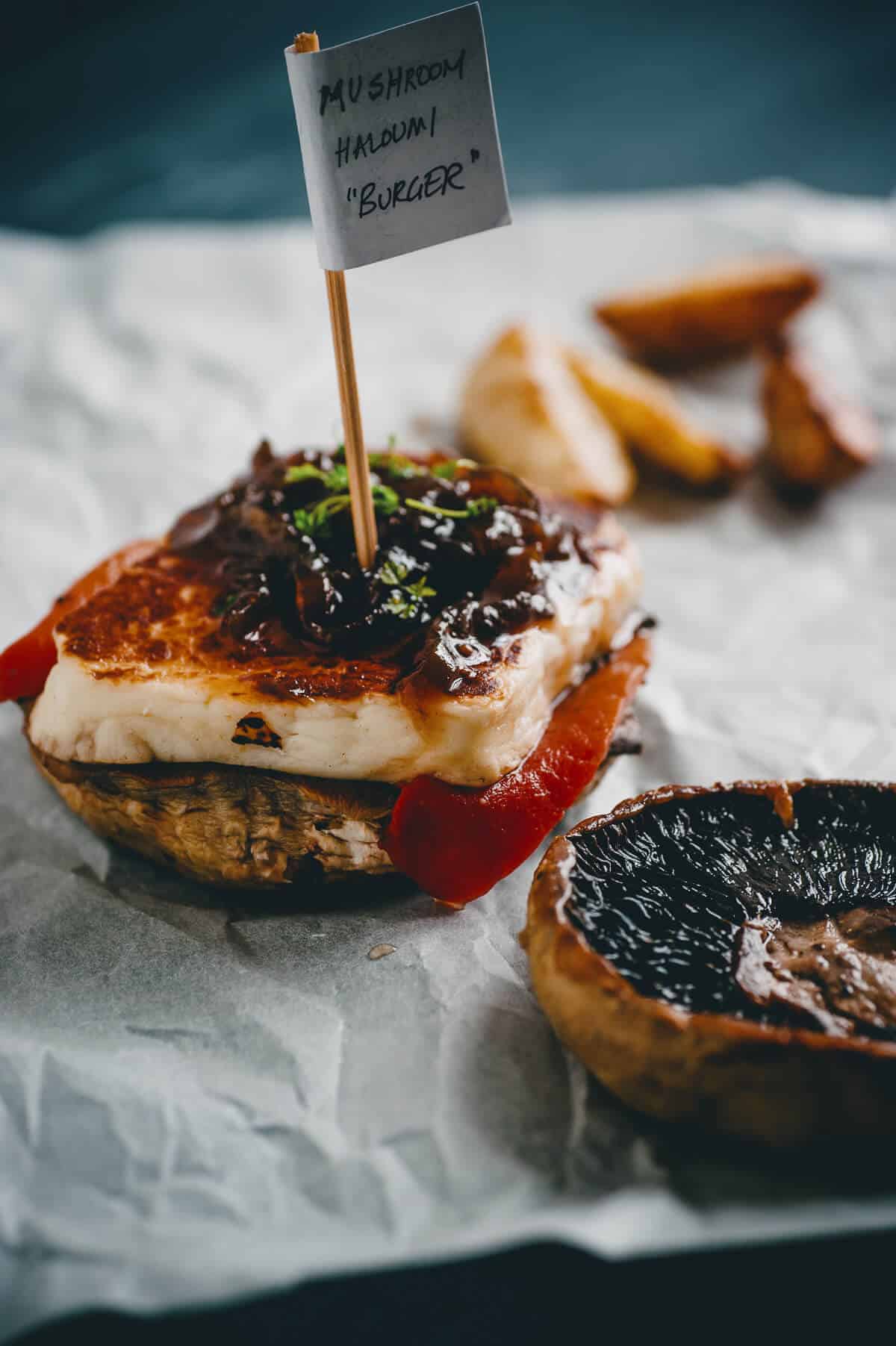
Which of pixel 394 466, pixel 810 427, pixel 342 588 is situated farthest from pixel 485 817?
pixel 810 427

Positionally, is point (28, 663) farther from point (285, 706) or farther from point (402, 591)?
point (402, 591)

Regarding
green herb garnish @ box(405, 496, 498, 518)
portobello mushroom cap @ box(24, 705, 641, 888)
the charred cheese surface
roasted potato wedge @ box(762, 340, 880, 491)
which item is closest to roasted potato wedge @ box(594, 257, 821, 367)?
roasted potato wedge @ box(762, 340, 880, 491)

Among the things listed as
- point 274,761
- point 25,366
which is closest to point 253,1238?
point 274,761

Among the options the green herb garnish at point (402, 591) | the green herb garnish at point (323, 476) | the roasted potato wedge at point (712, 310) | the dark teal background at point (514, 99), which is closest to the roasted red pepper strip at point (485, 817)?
the green herb garnish at point (402, 591)

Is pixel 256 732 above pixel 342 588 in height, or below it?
below

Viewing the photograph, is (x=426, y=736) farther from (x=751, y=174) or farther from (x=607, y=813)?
(x=751, y=174)
